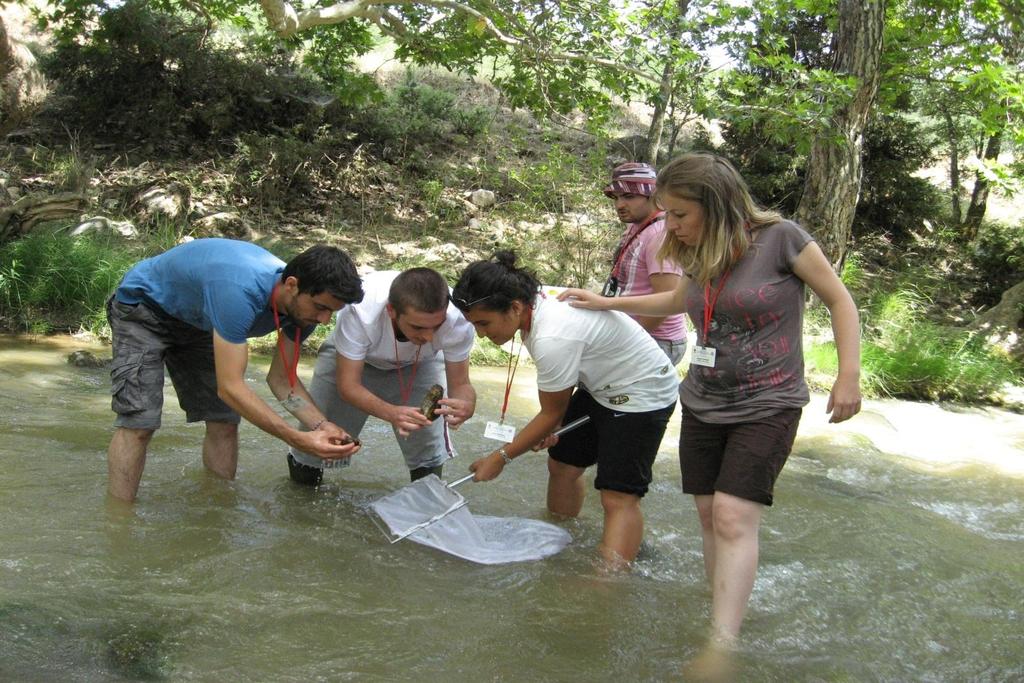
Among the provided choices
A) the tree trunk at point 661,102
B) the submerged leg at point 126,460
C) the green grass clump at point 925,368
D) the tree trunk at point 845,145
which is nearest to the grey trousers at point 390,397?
the submerged leg at point 126,460

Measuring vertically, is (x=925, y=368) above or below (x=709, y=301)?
below

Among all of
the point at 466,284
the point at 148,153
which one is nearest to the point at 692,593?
the point at 466,284

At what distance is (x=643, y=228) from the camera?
4.15 m

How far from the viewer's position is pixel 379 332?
12.2ft

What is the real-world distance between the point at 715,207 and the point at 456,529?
1752mm

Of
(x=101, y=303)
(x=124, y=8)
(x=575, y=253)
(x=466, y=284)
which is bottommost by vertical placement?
(x=101, y=303)

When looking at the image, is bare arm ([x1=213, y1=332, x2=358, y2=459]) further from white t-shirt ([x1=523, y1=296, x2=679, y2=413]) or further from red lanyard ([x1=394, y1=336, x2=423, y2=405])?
white t-shirt ([x1=523, y1=296, x2=679, y2=413])

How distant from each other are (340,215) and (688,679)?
35.6 feet

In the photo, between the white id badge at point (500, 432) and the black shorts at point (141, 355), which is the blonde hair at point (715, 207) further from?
the black shorts at point (141, 355)

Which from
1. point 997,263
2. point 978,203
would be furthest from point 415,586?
point 978,203

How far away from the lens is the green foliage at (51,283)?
762 cm

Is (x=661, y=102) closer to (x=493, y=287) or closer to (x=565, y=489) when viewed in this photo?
(x=565, y=489)

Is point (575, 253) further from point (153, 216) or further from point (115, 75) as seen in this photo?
point (115, 75)

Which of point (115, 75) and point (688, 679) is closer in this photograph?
point (688, 679)
